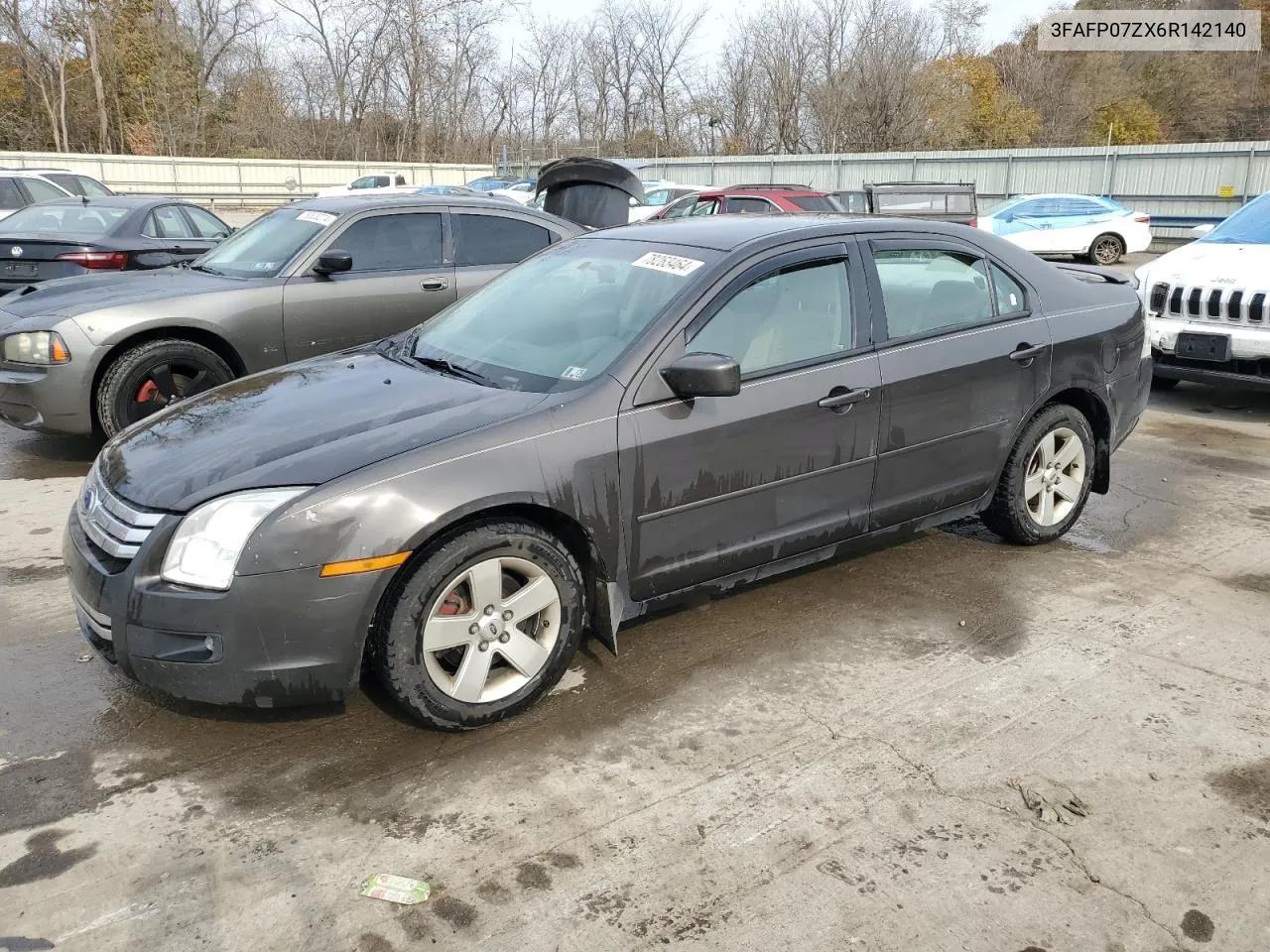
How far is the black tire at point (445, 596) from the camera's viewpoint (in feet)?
10.2

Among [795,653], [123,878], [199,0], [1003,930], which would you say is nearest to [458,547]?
[123,878]

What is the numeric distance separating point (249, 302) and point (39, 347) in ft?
3.93

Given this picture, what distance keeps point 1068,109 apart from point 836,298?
160 feet

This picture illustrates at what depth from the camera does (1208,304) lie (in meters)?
7.60

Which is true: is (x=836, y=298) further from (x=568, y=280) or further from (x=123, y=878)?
(x=123, y=878)

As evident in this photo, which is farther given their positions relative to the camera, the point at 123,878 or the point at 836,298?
the point at 836,298

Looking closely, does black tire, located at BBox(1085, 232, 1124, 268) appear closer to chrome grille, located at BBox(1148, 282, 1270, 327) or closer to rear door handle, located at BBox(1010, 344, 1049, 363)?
chrome grille, located at BBox(1148, 282, 1270, 327)

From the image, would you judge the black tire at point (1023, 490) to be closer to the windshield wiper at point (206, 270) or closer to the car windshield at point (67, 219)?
the windshield wiper at point (206, 270)

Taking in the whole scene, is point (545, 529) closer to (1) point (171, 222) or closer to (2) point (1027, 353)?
(2) point (1027, 353)

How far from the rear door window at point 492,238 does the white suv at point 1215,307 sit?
14.4 feet

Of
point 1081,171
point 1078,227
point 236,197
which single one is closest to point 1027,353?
point 1078,227

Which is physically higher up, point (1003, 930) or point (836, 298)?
point (836, 298)

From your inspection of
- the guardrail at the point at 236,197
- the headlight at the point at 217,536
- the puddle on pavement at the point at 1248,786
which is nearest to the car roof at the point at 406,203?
the headlight at the point at 217,536

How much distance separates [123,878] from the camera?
2.64 m
